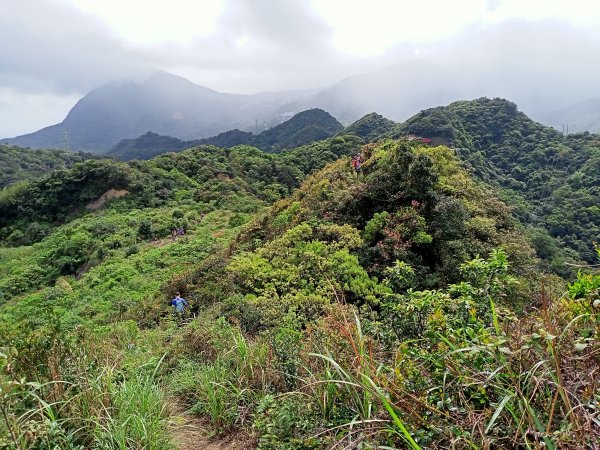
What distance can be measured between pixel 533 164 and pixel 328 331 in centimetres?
4824

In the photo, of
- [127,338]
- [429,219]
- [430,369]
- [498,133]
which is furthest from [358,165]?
[498,133]

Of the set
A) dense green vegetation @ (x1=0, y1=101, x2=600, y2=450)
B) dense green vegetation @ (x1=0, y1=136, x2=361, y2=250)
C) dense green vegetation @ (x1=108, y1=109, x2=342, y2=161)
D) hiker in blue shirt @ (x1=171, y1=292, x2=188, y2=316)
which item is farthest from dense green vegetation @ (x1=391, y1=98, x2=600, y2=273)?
dense green vegetation @ (x1=108, y1=109, x2=342, y2=161)

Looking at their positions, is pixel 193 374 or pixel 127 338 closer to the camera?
pixel 193 374

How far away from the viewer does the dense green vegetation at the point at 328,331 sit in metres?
1.92

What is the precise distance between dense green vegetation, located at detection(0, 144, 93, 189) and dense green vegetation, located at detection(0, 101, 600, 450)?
40.6 m

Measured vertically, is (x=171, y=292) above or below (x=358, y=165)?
below

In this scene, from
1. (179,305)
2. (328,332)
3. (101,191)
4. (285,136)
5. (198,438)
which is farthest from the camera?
(285,136)

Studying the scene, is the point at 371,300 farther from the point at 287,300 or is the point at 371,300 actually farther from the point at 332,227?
the point at 332,227

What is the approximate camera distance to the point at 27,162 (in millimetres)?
57906

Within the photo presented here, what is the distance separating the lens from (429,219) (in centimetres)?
810

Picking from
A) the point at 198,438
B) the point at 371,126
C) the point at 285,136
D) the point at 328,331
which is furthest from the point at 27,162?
the point at 328,331

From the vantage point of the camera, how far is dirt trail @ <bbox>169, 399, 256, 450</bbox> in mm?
2927

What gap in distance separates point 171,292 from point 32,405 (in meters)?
6.60

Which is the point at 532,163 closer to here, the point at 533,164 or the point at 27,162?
the point at 533,164
